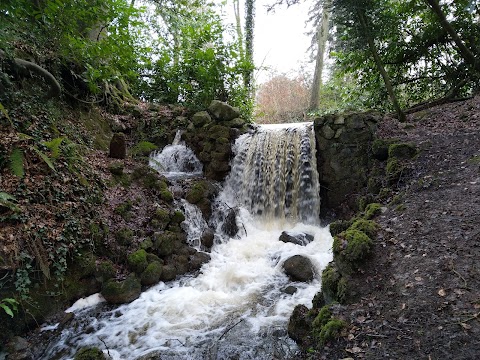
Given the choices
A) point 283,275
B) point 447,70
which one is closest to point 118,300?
point 283,275

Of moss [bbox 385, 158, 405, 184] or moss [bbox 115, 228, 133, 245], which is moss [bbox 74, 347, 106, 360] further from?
moss [bbox 385, 158, 405, 184]

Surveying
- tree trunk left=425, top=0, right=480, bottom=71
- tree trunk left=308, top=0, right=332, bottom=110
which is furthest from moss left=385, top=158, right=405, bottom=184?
tree trunk left=308, top=0, right=332, bottom=110

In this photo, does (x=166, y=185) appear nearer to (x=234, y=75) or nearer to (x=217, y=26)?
(x=234, y=75)

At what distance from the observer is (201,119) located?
1023 cm

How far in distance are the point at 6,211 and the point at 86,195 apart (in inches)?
57.3

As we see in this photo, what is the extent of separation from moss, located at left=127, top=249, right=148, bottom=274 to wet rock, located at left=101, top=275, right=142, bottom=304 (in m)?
0.29

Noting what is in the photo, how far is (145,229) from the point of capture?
608 cm

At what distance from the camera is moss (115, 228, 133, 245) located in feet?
18.0

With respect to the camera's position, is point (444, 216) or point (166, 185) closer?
point (444, 216)

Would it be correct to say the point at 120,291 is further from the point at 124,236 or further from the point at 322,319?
the point at 322,319

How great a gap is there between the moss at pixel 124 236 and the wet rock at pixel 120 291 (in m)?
0.76

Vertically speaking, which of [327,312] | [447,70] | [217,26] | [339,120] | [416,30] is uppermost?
[217,26]

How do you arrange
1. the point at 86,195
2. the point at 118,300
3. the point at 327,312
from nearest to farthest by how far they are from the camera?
the point at 327,312
the point at 118,300
the point at 86,195

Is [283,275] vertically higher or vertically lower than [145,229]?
lower
